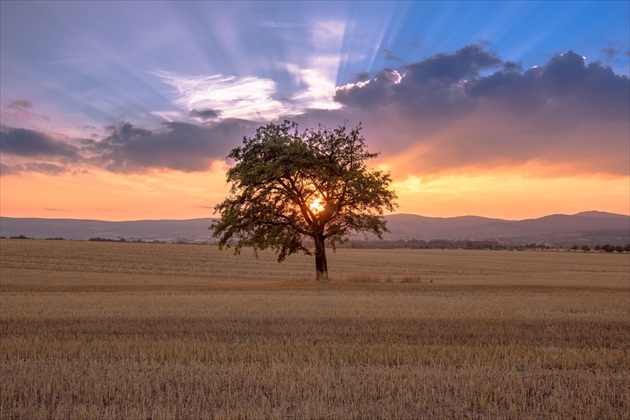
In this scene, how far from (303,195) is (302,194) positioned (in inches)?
3.9

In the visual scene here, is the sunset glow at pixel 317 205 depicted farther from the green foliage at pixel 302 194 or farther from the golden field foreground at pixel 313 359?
the golden field foreground at pixel 313 359

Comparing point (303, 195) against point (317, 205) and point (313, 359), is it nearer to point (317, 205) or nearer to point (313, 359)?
point (317, 205)

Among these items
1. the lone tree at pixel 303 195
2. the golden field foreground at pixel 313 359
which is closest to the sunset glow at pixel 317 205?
the lone tree at pixel 303 195

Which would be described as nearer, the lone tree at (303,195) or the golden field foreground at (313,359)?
the golden field foreground at (313,359)

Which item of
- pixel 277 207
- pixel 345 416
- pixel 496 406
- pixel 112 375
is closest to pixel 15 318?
pixel 112 375

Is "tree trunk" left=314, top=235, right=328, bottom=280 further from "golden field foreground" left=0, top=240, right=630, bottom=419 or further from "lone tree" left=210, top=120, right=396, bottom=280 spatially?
"golden field foreground" left=0, top=240, right=630, bottom=419

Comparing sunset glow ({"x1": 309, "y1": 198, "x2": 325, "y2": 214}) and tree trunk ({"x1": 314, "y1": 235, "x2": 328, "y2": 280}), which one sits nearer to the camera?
sunset glow ({"x1": 309, "y1": 198, "x2": 325, "y2": 214})

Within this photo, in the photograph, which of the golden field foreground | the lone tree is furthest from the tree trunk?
the golden field foreground

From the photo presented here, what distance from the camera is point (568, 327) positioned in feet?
49.1

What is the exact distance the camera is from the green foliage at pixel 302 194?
33.4 meters

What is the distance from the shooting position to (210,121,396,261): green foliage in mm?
33375

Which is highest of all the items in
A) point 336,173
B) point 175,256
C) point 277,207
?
point 336,173

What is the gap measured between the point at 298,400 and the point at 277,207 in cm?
2718

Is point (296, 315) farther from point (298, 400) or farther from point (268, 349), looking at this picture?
point (298, 400)
